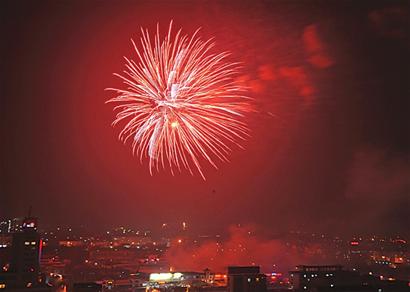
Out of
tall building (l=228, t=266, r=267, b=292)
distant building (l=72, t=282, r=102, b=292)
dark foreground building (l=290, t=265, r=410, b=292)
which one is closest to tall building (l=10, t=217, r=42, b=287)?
distant building (l=72, t=282, r=102, b=292)

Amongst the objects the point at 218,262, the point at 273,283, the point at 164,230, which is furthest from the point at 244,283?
the point at 164,230

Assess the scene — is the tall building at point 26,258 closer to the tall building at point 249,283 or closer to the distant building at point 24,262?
the distant building at point 24,262

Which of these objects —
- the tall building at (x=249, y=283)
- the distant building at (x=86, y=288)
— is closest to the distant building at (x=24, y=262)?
the distant building at (x=86, y=288)

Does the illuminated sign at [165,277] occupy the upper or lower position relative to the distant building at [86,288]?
upper

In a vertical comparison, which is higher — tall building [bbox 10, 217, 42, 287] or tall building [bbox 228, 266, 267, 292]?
tall building [bbox 10, 217, 42, 287]

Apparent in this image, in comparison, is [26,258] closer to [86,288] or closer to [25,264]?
[25,264]

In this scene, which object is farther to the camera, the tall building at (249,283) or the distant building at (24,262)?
the tall building at (249,283)

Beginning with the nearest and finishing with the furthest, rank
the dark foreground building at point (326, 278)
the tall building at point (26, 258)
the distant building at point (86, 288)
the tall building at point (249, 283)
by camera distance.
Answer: the distant building at point (86, 288)
the tall building at point (249, 283)
the tall building at point (26, 258)
the dark foreground building at point (326, 278)

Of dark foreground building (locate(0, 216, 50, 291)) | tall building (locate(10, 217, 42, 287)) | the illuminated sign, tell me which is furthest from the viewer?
the illuminated sign

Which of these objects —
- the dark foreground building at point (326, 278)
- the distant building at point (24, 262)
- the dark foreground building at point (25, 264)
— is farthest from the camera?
the dark foreground building at point (326, 278)

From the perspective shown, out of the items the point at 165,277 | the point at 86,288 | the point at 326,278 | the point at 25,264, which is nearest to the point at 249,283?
the point at 326,278

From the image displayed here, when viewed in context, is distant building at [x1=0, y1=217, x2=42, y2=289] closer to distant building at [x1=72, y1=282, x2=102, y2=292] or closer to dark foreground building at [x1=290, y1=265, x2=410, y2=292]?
distant building at [x1=72, y1=282, x2=102, y2=292]
